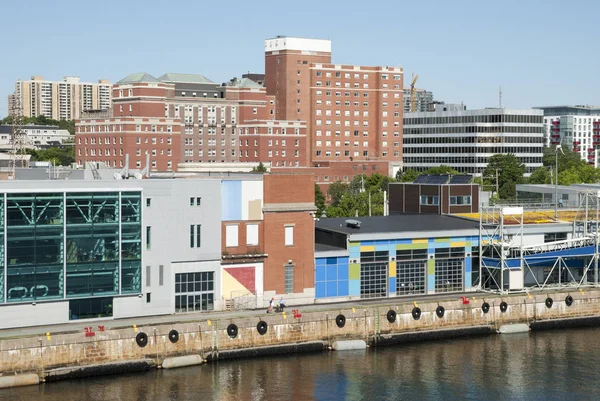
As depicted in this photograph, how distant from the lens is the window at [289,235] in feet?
240

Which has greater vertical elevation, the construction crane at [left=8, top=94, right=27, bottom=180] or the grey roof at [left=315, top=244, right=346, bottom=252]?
the construction crane at [left=8, top=94, right=27, bottom=180]

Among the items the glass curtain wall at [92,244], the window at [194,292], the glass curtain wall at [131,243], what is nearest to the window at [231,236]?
the window at [194,292]

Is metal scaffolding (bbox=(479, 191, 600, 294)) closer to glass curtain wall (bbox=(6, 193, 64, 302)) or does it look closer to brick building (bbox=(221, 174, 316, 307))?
brick building (bbox=(221, 174, 316, 307))

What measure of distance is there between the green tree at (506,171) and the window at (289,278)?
104613 mm

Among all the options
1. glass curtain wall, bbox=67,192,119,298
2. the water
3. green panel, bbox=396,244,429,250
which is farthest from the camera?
green panel, bbox=396,244,429,250

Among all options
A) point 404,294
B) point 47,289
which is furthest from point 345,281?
point 47,289

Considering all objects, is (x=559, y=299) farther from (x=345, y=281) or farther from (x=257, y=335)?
(x=257, y=335)

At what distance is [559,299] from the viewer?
7719 cm

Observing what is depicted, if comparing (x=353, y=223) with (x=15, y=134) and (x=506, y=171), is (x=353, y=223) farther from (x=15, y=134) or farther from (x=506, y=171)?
(x=506, y=171)

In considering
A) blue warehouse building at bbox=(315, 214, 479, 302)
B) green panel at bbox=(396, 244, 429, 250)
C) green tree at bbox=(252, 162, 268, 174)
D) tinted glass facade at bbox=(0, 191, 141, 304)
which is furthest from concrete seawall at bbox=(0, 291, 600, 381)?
green tree at bbox=(252, 162, 268, 174)

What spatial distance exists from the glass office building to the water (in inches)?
300

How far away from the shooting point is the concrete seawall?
5850 cm

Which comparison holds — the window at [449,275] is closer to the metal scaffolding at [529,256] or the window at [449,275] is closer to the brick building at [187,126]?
the metal scaffolding at [529,256]

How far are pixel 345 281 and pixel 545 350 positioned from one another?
14932 mm
